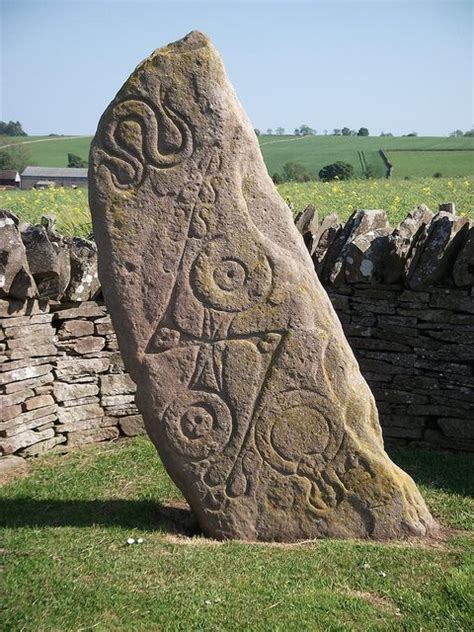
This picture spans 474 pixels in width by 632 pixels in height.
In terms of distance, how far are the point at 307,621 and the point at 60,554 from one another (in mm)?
1562

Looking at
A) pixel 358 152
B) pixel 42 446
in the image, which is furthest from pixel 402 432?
pixel 358 152

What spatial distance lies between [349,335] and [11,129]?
7022 centimetres

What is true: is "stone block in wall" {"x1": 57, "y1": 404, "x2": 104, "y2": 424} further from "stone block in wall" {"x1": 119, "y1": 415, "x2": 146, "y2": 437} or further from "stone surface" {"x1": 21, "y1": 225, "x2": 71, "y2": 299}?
"stone surface" {"x1": 21, "y1": 225, "x2": 71, "y2": 299}

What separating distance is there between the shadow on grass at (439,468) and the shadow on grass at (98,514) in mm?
2006

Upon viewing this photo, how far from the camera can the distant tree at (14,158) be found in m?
43.9

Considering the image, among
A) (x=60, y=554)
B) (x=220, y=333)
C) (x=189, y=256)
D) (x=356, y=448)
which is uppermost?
(x=189, y=256)

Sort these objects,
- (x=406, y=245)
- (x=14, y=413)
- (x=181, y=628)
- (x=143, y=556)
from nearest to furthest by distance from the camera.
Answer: (x=181, y=628) < (x=143, y=556) < (x=14, y=413) < (x=406, y=245)

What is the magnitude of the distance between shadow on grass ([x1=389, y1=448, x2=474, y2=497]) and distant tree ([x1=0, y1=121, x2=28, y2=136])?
69.4m

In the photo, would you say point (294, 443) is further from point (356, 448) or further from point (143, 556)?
point (143, 556)

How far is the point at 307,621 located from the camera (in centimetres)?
408

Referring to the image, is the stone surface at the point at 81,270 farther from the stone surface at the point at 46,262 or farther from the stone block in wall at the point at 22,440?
the stone block in wall at the point at 22,440

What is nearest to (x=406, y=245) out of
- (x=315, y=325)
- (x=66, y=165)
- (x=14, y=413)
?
(x=315, y=325)

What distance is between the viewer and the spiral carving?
489 centimetres

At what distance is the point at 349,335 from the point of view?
745 centimetres
